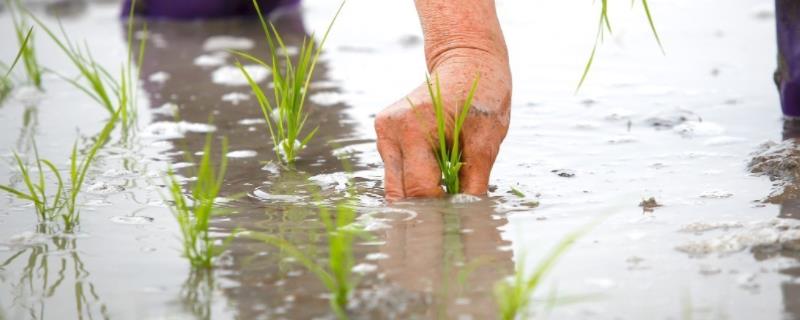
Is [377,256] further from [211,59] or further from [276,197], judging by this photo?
[211,59]

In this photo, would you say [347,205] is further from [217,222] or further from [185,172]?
[185,172]

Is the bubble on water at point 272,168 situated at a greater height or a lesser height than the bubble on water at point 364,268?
greater

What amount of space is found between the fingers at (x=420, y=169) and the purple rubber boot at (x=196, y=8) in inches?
124

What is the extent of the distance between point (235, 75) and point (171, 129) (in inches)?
30.9

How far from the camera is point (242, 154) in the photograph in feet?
10.1

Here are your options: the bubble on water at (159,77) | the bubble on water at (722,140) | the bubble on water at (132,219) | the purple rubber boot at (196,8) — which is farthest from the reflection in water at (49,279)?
the purple rubber boot at (196,8)

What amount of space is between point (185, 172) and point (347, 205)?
59cm

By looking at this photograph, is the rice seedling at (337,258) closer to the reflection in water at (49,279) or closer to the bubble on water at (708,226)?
the reflection in water at (49,279)

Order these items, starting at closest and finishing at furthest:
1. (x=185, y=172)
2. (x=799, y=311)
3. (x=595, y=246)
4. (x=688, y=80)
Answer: (x=799, y=311) → (x=595, y=246) → (x=185, y=172) → (x=688, y=80)

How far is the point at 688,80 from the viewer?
3.80m

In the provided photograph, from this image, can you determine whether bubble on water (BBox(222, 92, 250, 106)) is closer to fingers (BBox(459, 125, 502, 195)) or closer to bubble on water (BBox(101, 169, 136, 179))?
bubble on water (BBox(101, 169, 136, 179))

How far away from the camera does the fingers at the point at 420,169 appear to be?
8.05ft

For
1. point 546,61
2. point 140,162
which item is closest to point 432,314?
point 140,162

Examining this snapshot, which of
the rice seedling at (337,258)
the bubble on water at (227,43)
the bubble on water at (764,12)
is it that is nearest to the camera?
the rice seedling at (337,258)
